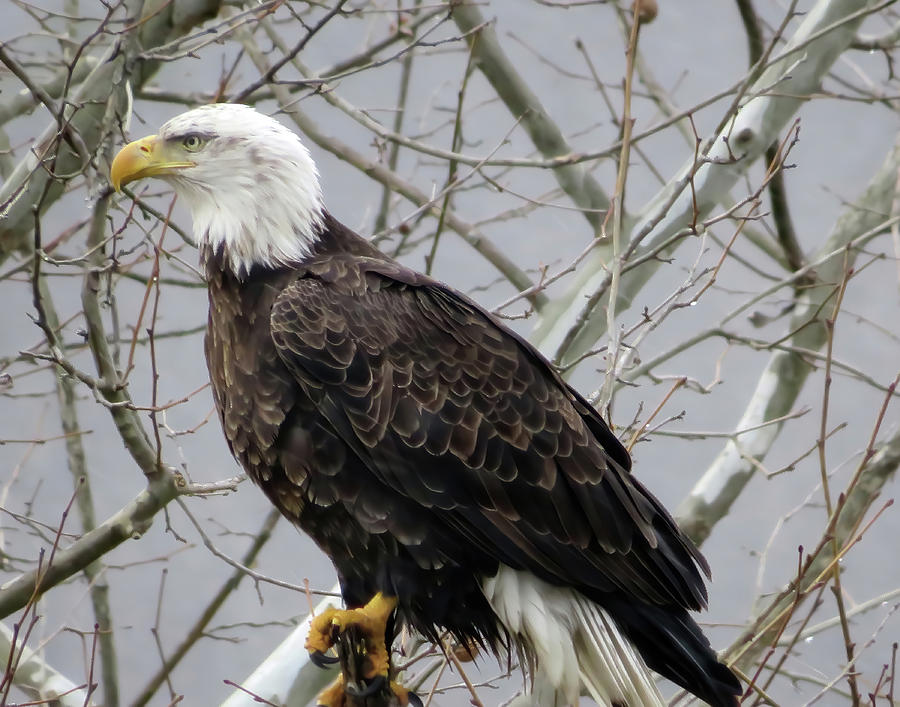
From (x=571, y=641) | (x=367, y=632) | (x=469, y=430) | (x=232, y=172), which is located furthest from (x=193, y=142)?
(x=571, y=641)

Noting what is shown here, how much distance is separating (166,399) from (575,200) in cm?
193

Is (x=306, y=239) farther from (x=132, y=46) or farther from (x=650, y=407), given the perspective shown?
(x=650, y=407)

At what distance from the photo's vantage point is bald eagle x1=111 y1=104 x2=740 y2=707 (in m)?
2.65

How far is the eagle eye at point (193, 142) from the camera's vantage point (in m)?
2.93

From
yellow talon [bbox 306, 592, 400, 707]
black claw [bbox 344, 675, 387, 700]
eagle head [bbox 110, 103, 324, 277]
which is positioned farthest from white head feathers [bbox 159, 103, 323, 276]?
black claw [bbox 344, 675, 387, 700]

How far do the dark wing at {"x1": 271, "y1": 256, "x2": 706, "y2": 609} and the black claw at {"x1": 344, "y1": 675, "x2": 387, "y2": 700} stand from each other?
0.31 meters

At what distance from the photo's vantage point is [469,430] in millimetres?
2686

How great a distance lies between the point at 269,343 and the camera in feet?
8.79

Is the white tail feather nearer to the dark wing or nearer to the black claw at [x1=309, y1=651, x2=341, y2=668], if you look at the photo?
the dark wing

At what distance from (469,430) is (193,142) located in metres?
0.92

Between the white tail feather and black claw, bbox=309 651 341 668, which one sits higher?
black claw, bbox=309 651 341 668

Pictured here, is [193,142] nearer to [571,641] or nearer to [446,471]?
[446,471]

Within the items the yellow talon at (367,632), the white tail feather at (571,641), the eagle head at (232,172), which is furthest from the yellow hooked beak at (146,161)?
the white tail feather at (571,641)

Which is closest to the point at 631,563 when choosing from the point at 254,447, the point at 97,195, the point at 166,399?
the point at 254,447
